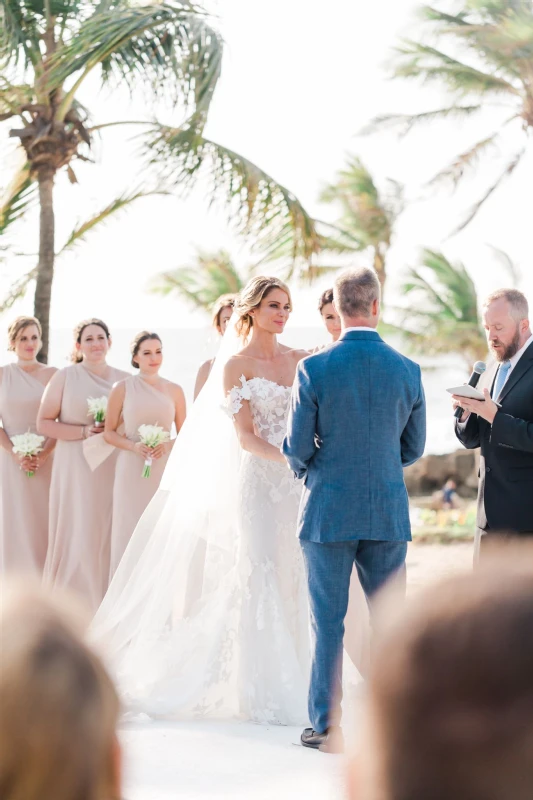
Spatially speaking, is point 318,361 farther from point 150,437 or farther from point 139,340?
point 139,340

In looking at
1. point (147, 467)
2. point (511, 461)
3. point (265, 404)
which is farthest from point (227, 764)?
point (147, 467)

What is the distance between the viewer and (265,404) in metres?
5.80

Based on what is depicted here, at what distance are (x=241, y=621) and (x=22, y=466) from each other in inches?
127

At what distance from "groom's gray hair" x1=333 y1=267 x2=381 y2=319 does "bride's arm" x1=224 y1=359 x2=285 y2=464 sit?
99 centimetres

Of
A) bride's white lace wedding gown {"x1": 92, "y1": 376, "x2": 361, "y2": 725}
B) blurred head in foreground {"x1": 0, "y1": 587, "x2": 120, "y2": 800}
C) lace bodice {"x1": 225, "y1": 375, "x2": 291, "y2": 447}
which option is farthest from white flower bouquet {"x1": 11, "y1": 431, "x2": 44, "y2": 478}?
blurred head in foreground {"x1": 0, "y1": 587, "x2": 120, "y2": 800}

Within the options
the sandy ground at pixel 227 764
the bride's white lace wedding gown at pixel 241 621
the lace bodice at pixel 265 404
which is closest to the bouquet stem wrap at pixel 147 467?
the bride's white lace wedding gown at pixel 241 621

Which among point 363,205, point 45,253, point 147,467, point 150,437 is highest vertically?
point 363,205

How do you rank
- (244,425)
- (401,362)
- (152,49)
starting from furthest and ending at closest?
(152,49)
(244,425)
(401,362)

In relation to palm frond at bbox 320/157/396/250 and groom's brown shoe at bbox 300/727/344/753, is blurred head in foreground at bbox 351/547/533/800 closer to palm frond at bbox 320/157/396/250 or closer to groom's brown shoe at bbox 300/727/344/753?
groom's brown shoe at bbox 300/727/344/753

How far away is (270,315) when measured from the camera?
5.89 meters

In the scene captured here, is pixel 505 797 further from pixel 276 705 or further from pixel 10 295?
pixel 10 295

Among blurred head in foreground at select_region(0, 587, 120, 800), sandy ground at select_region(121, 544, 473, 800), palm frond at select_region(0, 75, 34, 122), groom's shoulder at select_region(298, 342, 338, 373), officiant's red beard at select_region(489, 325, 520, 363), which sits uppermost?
palm frond at select_region(0, 75, 34, 122)

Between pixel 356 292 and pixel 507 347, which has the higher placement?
pixel 356 292

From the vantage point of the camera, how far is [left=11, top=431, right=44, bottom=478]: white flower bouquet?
8336mm
